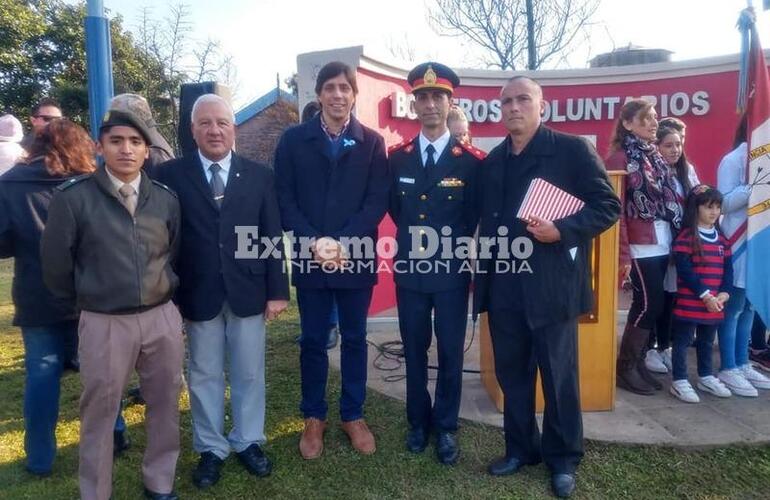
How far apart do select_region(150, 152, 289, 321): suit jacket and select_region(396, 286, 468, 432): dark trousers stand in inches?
35.8

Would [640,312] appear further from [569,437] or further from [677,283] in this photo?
[569,437]

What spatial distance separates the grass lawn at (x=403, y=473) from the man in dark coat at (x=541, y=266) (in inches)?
8.6

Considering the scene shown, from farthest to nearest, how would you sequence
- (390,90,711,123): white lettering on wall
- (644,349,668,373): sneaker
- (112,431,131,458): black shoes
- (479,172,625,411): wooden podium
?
(390,90,711,123): white lettering on wall → (644,349,668,373): sneaker → (479,172,625,411): wooden podium → (112,431,131,458): black shoes

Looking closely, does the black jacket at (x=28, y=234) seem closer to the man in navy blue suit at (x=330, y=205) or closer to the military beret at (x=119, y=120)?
the military beret at (x=119, y=120)

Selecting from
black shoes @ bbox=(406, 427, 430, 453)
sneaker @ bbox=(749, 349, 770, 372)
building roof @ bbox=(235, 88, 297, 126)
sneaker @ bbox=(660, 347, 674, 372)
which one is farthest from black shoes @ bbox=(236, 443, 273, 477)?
building roof @ bbox=(235, 88, 297, 126)

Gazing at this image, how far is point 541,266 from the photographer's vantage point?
289 cm

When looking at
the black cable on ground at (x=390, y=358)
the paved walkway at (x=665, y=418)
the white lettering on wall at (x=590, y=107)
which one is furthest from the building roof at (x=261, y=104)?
the paved walkway at (x=665, y=418)

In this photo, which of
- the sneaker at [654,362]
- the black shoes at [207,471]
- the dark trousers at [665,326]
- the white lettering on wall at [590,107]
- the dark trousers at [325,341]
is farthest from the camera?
the white lettering on wall at [590,107]

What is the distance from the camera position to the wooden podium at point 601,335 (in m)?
3.71

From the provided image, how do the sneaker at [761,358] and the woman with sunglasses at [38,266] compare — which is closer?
the woman with sunglasses at [38,266]

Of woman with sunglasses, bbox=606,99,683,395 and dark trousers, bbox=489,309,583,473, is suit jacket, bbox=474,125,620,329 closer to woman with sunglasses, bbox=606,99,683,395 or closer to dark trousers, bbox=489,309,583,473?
dark trousers, bbox=489,309,583,473

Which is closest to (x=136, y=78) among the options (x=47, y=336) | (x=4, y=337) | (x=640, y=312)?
(x=4, y=337)

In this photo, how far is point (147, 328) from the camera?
272 centimetres

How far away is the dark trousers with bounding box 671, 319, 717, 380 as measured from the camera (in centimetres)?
411
